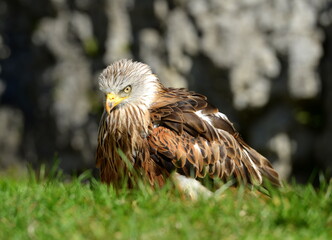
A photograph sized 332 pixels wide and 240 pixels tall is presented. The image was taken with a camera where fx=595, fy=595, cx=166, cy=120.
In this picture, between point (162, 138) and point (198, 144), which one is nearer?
point (162, 138)

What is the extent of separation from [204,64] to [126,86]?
772cm

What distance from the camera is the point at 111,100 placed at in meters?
6.57

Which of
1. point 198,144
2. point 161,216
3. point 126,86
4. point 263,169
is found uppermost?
point 126,86

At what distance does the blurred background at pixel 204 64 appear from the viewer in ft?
44.9

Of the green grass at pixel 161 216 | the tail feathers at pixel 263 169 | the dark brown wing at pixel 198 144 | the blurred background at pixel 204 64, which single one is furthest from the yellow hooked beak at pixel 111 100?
the blurred background at pixel 204 64

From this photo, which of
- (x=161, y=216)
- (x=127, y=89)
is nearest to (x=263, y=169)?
(x=127, y=89)

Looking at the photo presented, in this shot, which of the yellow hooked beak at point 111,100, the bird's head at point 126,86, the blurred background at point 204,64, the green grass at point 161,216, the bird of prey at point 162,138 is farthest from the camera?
the blurred background at point 204,64

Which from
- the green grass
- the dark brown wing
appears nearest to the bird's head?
the dark brown wing

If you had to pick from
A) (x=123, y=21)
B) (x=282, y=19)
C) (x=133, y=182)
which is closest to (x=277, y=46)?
(x=282, y=19)

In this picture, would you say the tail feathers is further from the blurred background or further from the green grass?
the blurred background

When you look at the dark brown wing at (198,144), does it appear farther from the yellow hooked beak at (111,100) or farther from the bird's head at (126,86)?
the yellow hooked beak at (111,100)

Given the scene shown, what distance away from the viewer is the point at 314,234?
4.30 m

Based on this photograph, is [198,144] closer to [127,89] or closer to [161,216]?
[127,89]

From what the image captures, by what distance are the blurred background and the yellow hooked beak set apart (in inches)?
298
